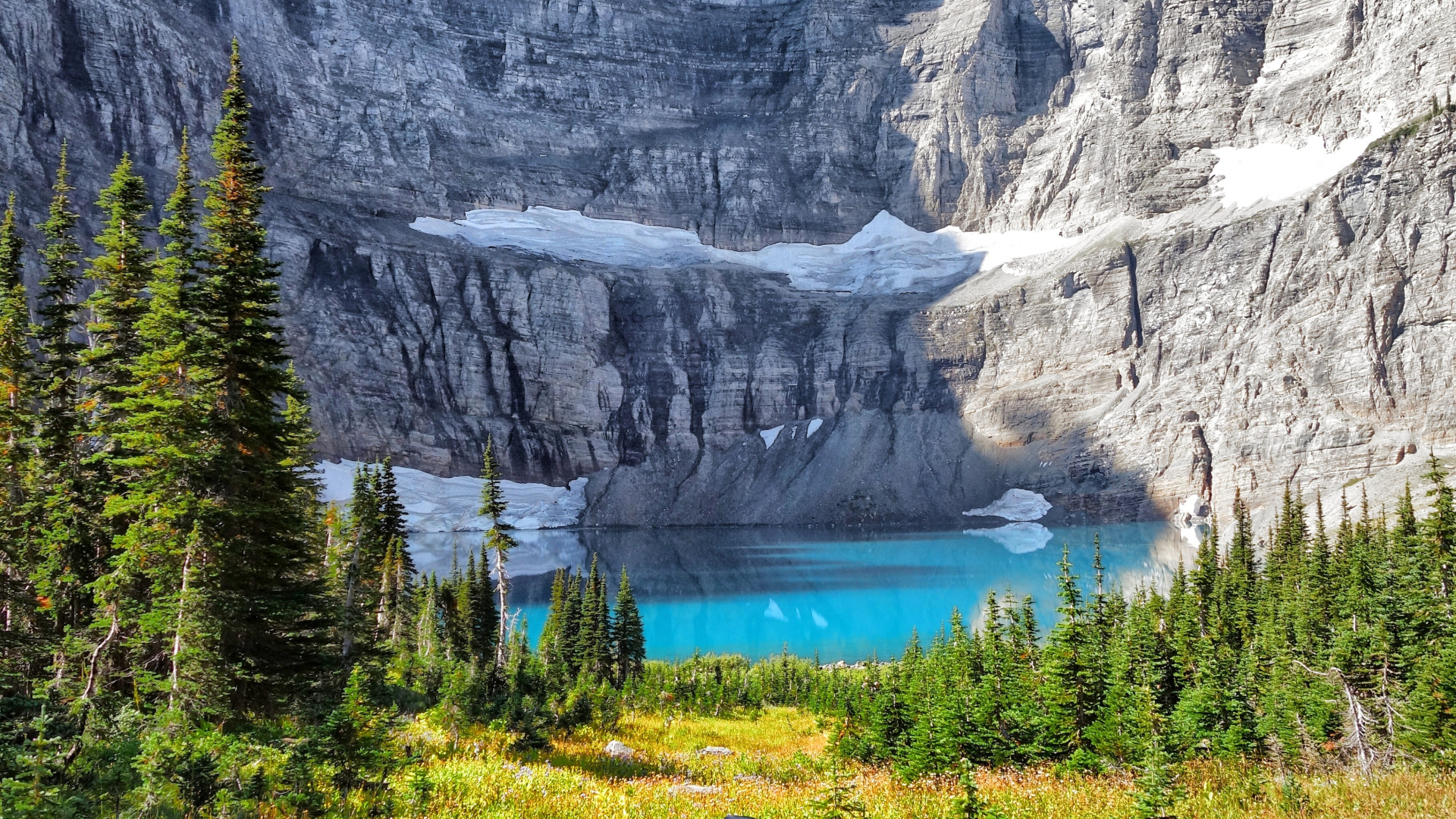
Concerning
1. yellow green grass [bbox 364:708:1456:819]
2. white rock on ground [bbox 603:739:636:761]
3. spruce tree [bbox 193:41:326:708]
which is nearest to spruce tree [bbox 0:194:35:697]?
spruce tree [bbox 193:41:326:708]

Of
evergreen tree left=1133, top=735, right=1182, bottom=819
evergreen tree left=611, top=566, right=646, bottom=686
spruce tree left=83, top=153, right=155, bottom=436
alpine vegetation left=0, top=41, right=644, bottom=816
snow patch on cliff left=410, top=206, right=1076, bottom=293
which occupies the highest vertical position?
snow patch on cliff left=410, top=206, right=1076, bottom=293

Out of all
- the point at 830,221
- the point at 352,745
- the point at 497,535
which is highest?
the point at 830,221

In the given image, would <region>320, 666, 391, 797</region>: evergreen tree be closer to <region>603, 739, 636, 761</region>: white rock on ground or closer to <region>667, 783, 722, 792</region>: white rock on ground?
<region>667, 783, 722, 792</region>: white rock on ground

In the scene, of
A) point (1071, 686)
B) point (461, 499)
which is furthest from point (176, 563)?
point (461, 499)

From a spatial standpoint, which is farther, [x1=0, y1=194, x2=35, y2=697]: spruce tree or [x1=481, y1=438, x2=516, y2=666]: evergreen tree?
[x1=481, y1=438, x2=516, y2=666]: evergreen tree

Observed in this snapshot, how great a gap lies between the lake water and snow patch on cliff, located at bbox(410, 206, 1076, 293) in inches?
1811

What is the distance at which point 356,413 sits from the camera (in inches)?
4294

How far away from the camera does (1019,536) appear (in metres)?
94.6

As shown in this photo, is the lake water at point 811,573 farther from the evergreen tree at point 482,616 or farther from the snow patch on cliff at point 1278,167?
the snow patch on cliff at point 1278,167

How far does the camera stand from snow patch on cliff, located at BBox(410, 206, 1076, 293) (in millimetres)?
132500

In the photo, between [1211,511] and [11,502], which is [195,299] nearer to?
[11,502]

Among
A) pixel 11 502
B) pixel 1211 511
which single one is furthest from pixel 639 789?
pixel 1211 511

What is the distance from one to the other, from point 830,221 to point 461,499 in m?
75.0

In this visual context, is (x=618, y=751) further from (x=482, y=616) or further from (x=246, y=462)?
(x=482, y=616)
